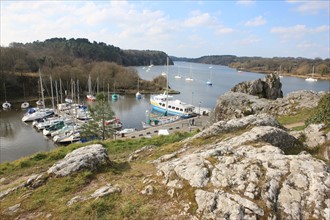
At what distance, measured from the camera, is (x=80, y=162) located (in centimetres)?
841

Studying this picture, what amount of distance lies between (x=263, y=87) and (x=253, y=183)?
25887mm

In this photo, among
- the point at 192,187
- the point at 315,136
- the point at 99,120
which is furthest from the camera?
the point at 99,120

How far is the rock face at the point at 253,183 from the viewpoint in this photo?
5.40 metres

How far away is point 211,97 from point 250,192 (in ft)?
219

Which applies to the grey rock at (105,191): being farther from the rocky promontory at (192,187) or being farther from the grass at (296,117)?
the grass at (296,117)

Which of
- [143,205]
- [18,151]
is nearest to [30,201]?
[143,205]

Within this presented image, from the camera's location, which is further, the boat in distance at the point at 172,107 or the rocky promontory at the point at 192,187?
the boat in distance at the point at 172,107

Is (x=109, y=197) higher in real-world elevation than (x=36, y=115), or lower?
higher

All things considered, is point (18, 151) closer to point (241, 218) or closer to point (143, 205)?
point (143, 205)

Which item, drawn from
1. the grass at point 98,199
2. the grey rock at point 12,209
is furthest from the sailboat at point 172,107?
the grey rock at point 12,209

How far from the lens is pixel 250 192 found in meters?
5.81

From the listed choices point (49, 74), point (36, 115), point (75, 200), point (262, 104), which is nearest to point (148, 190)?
point (75, 200)

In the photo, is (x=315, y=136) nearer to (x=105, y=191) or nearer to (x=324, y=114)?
(x=324, y=114)

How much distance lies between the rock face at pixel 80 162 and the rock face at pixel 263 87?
22.7 metres
